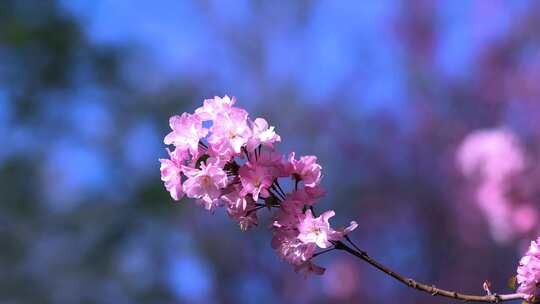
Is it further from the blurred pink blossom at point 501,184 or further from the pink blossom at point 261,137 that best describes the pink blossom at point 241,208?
the blurred pink blossom at point 501,184

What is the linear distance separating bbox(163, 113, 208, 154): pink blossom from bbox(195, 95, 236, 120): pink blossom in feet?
0.04

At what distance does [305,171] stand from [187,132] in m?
0.19

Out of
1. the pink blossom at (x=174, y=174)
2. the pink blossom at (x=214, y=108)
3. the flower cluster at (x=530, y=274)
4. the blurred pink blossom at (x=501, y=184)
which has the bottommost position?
the flower cluster at (x=530, y=274)

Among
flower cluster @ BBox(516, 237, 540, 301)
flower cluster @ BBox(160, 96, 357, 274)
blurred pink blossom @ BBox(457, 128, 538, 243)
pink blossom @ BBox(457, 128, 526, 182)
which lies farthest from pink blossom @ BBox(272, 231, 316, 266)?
pink blossom @ BBox(457, 128, 526, 182)

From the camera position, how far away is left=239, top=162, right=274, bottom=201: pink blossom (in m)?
1.08

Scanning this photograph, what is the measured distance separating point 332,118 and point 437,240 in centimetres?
167

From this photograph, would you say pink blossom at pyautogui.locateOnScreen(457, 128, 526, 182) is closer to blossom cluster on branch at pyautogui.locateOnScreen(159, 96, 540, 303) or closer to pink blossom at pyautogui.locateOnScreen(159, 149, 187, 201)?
blossom cluster on branch at pyautogui.locateOnScreen(159, 96, 540, 303)

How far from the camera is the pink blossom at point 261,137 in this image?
1.10m

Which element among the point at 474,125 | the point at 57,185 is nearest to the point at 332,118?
the point at 474,125

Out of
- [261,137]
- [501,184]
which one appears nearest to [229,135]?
[261,137]

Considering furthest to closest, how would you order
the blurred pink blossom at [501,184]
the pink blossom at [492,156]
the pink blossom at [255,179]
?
the pink blossom at [492,156] → the blurred pink blossom at [501,184] → the pink blossom at [255,179]

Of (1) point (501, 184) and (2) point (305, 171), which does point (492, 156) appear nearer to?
(1) point (501, 184)

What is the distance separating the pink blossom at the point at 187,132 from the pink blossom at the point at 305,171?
14cm

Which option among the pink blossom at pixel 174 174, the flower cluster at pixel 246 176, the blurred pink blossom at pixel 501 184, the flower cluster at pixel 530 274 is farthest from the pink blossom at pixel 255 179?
the blurred pink blossom at pixel 501 184
